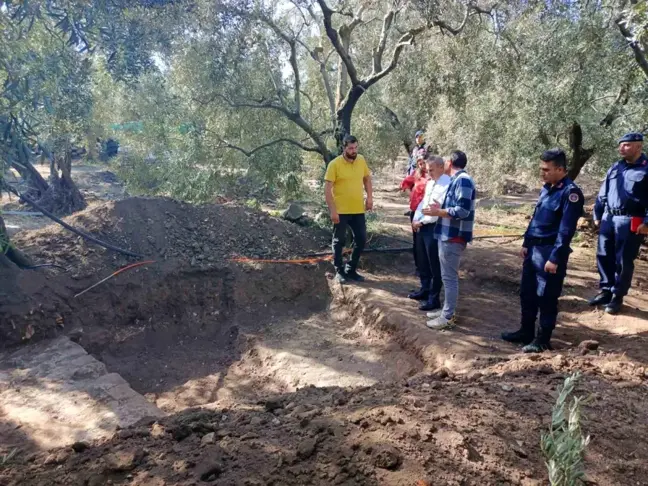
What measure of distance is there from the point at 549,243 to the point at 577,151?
6396 mm

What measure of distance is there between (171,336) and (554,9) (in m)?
8.46

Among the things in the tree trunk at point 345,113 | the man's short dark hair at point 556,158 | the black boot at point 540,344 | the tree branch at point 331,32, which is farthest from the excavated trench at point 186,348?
the tree branch at point 331,32

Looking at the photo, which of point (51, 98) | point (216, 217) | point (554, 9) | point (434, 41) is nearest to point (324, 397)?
point (51, 98)

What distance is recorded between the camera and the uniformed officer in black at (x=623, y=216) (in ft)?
15.6

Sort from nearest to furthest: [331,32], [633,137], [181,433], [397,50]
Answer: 1. [181,433]
2. [633,137]
3. [331,32]
4. [397,50]

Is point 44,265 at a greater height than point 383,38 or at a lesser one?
lesser

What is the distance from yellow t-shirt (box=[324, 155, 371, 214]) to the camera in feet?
19.7

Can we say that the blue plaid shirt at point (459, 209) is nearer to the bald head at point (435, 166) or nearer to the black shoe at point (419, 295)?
the bald head at point (435, 166)

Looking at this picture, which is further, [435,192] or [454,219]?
[435,192]

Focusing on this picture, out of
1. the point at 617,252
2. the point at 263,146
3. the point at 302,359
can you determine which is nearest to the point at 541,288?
the point at 617,252

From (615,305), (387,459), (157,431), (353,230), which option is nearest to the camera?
(387,459)

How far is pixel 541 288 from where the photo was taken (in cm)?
416

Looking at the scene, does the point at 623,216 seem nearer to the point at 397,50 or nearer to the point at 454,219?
the point at 454,219

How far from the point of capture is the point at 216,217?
7707mm
